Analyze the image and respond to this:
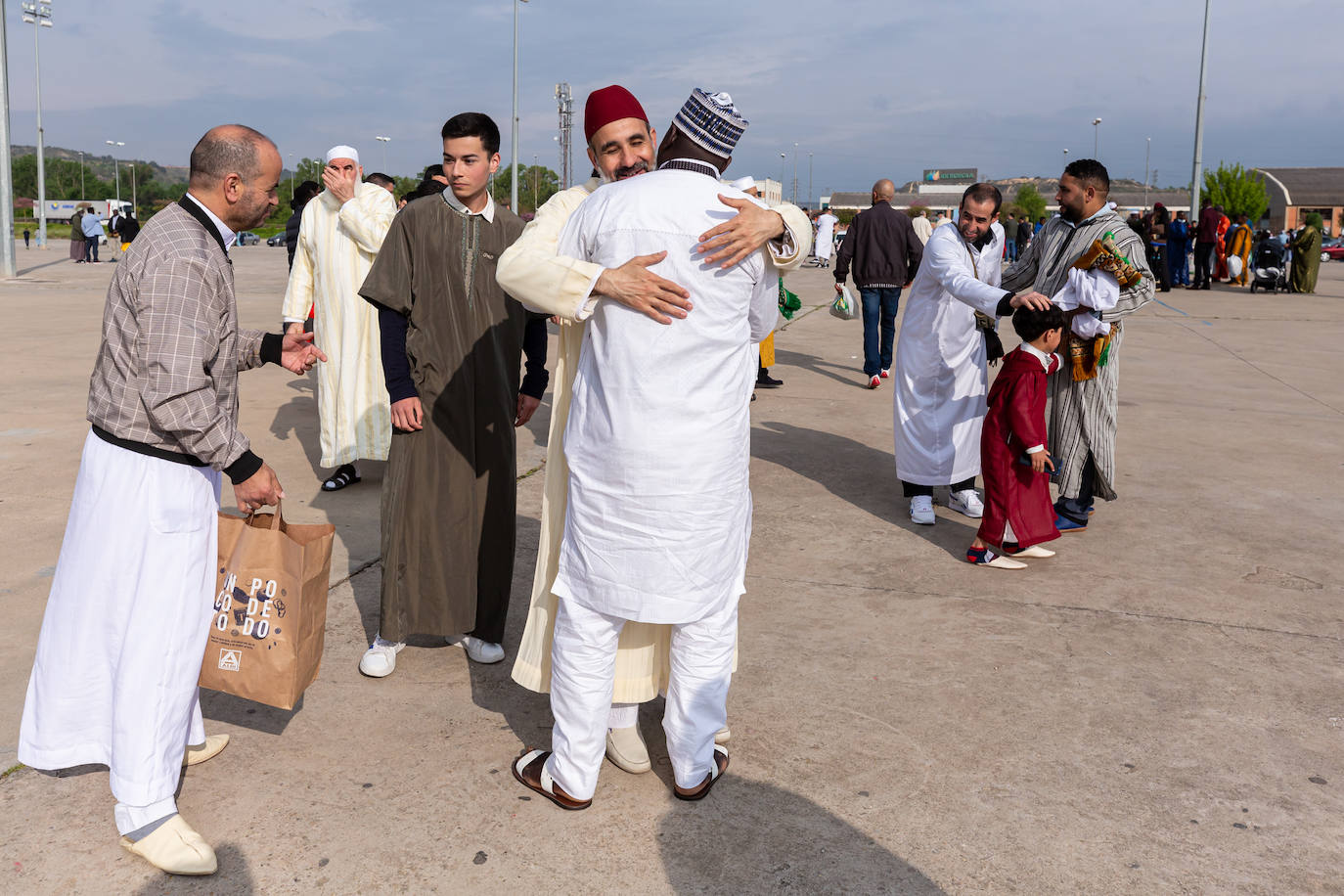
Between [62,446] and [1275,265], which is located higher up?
[1275,265]

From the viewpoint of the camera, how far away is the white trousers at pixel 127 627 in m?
2.58

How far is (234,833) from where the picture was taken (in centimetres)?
280

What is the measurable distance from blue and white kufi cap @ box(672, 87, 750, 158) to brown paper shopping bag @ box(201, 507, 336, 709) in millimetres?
1369

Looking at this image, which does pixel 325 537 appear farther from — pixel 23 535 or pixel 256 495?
pixel 23 535

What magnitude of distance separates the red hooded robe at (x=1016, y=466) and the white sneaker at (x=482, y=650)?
2.43 metres

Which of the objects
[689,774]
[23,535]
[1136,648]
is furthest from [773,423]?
[689,774]

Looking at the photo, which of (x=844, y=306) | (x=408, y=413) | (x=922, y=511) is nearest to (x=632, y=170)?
(x=408, y=413)

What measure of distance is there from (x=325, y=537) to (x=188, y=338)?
0.63 metres

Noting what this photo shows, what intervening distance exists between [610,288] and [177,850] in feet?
5.52

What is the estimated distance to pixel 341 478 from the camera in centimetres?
629

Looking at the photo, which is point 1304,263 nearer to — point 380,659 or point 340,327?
point 340,327

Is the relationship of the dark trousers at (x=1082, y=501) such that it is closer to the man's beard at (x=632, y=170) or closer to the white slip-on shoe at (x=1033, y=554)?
the white slip-on shoe at (x=1033, y=554)

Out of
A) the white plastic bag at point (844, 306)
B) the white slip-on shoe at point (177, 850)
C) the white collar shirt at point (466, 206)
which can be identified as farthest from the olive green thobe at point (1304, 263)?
the white slip-on shoe at point (177, 850)

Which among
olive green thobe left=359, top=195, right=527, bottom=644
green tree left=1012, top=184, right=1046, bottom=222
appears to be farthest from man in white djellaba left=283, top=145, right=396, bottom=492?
green tree left=1012, top=184, right=1046, bottom=222
